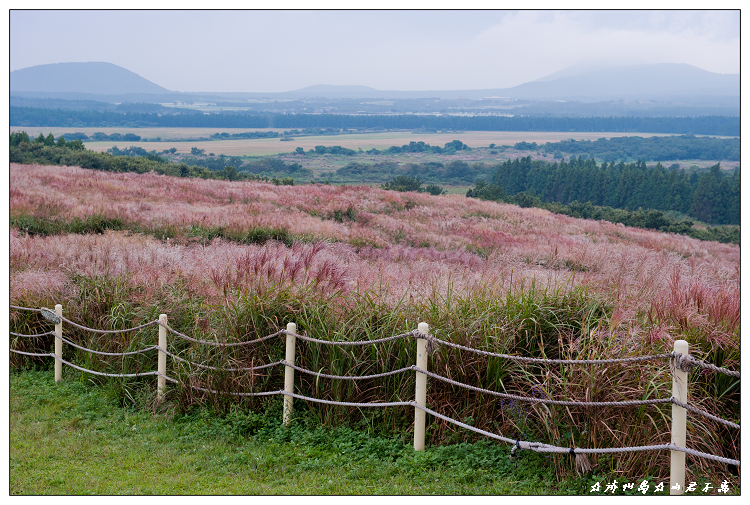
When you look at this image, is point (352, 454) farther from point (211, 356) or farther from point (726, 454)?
point (726, 454)

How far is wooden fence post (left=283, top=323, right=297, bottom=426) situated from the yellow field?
143ft

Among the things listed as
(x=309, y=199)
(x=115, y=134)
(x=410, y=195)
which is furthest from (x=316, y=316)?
(x=115, y=134)

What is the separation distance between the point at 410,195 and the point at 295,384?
82.0ft

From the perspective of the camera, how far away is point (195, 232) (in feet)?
51.3

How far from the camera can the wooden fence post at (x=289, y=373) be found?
5668mm

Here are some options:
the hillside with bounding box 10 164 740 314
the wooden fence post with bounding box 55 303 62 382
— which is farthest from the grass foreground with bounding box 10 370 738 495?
the hillside with bounding box 10 164 740 314

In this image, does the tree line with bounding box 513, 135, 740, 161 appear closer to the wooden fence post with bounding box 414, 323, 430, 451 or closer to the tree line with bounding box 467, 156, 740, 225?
the tree line with bounding box 467, 156, 740, 225

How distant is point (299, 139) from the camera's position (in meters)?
74.6

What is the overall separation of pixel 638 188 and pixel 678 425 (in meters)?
59.4

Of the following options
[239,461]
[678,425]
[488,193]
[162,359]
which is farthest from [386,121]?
[678,425]

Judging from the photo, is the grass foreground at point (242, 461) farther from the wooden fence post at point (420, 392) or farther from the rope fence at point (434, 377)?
the rope fence at point (434, 377)

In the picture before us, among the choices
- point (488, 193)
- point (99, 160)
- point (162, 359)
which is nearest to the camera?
point (162, 359)

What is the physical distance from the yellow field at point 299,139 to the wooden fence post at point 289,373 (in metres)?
43.6

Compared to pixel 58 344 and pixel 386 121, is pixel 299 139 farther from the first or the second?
pixel 58 344
